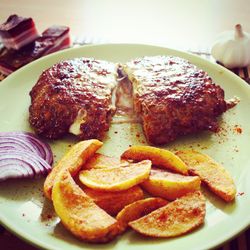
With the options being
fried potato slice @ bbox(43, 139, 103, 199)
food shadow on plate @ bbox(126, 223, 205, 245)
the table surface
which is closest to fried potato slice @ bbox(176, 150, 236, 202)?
food shadow on plate @ bbox(126, 223, 205, 245)

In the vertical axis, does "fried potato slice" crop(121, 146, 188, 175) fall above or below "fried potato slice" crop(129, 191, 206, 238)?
above

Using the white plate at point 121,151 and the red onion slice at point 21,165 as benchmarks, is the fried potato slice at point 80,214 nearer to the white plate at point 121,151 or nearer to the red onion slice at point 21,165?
the white plate at point 121,151

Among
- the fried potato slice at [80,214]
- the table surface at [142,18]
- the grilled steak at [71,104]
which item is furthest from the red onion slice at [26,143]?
the table surface at [142,18]

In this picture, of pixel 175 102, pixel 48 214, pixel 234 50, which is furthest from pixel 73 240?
pixel 234 50

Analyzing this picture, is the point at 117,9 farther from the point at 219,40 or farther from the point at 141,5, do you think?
the point at 219,40

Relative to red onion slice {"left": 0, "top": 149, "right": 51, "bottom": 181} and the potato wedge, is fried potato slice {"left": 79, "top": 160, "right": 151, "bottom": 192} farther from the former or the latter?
red onion slice {"left": 0, "top": 149, "right": 51, "bottom": 181}

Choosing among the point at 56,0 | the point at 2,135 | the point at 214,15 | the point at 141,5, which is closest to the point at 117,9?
the point at 141,5
